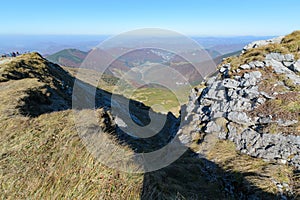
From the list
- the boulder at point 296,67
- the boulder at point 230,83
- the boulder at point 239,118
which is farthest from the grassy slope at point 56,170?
the boulder at point 296,67

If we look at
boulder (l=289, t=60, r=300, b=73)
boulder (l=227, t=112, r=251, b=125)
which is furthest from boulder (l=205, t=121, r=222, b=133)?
boulder (l=289, t=60, r=300, b=73)

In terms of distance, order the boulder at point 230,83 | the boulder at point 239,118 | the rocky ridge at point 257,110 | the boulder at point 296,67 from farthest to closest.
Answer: the boulder at point 230,83, the boulder at point 296,67, the boulder at point 239,118, the rocky ridge at point 257,110

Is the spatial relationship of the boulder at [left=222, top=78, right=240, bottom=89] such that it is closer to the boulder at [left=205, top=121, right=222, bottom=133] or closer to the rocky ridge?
the rocky ridge

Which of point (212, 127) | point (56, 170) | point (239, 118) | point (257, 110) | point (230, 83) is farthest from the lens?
point (230, 83)

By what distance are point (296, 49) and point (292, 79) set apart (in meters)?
6.09

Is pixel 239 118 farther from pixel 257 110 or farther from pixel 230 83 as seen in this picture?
pixel 230 83

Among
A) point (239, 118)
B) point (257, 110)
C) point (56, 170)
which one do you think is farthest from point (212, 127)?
point (56, 170)

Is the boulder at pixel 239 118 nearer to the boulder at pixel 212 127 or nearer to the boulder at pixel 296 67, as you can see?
the boulder at pixel 212 127

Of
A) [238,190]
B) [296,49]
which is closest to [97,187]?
[238,190]

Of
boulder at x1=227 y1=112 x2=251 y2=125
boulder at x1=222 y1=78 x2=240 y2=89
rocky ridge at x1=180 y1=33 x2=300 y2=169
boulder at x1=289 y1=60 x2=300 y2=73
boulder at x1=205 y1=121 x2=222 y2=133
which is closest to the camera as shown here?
rocky ridge at x1=180 y1=33 x2=300 y2=169

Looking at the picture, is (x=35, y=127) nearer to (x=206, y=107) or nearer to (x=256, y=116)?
(x=256, y=116)

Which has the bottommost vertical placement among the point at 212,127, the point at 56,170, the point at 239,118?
the point at 212,127

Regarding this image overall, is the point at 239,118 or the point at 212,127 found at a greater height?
the point at 239,118

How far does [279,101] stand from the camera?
19.0m
